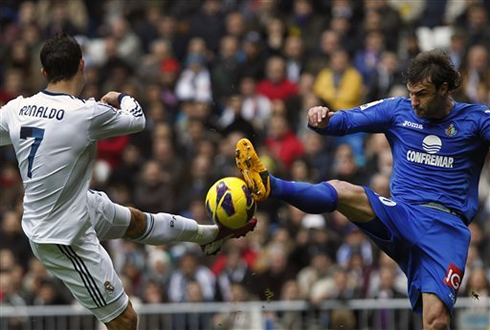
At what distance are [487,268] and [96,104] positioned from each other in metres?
6.68

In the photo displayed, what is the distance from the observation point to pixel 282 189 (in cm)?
1020

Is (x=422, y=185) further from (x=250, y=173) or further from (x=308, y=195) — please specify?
(x=250, y=173)

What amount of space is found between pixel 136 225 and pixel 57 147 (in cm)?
118

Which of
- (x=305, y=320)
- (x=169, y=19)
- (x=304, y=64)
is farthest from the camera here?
(x=169, y=19)

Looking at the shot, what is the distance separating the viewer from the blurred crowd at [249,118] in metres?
15.4

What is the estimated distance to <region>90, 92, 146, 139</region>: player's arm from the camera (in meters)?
9.82

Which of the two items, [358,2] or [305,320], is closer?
[305,320]

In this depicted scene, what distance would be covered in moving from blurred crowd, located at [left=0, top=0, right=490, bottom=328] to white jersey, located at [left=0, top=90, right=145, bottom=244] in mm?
4827

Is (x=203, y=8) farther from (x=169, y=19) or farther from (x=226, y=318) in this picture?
(x=226, y=318)

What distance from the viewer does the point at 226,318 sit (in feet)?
49.2

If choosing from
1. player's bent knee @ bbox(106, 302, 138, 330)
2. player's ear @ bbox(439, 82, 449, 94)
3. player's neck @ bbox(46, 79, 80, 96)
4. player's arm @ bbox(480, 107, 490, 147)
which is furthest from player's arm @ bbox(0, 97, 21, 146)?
player's arm @ bbox(480, 107, 490, 147)

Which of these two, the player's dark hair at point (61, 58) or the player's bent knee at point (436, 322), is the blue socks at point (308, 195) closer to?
the player's bent knee at point (436, 322)

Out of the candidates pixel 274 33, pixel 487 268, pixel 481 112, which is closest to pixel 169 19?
pixel 274 33

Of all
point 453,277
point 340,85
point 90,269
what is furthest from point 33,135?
point 340,85
